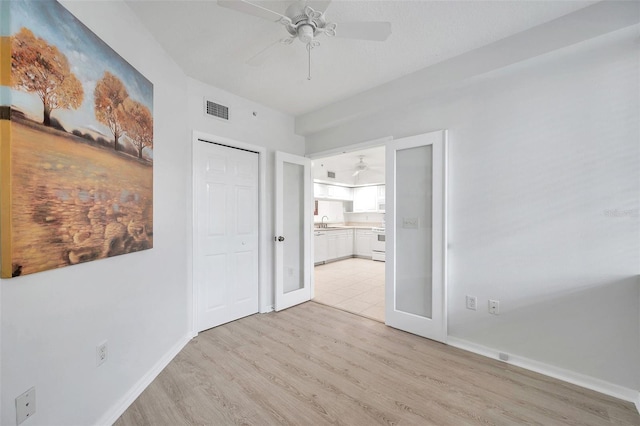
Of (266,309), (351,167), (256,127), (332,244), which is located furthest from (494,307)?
(351,167)

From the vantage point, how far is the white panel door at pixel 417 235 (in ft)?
8.54

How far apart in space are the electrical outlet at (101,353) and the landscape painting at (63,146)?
1.88 feet

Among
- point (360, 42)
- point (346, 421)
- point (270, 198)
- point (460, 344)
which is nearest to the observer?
point (346, 421)

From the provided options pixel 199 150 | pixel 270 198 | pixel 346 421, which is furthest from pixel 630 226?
pixel 199 150

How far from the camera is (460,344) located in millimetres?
2506

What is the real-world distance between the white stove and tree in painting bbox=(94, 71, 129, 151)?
6.34 m

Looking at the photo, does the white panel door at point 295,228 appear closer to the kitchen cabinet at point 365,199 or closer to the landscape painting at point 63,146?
the landscape painting at point 63,146

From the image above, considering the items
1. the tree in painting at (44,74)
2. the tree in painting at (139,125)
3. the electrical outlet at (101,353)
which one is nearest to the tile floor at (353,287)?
the electrical outlet at (101,353)

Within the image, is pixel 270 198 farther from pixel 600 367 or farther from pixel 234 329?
pixel 600 367

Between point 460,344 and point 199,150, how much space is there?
11.2 feet

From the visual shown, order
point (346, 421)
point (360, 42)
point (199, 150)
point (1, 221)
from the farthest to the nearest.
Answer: point (199, 150), point (360, 42), point (346, 421), point (1, 221)

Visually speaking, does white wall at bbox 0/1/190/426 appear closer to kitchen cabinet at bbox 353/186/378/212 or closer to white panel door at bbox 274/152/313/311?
white panel door at bbox 274/152/313/311

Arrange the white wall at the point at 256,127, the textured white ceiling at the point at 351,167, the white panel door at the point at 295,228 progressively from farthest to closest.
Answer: the textured white ceiling at the point at 351,167
the white panel door at the point at 295,228
the white wall at the point at 256,127

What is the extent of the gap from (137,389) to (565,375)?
130 inches
